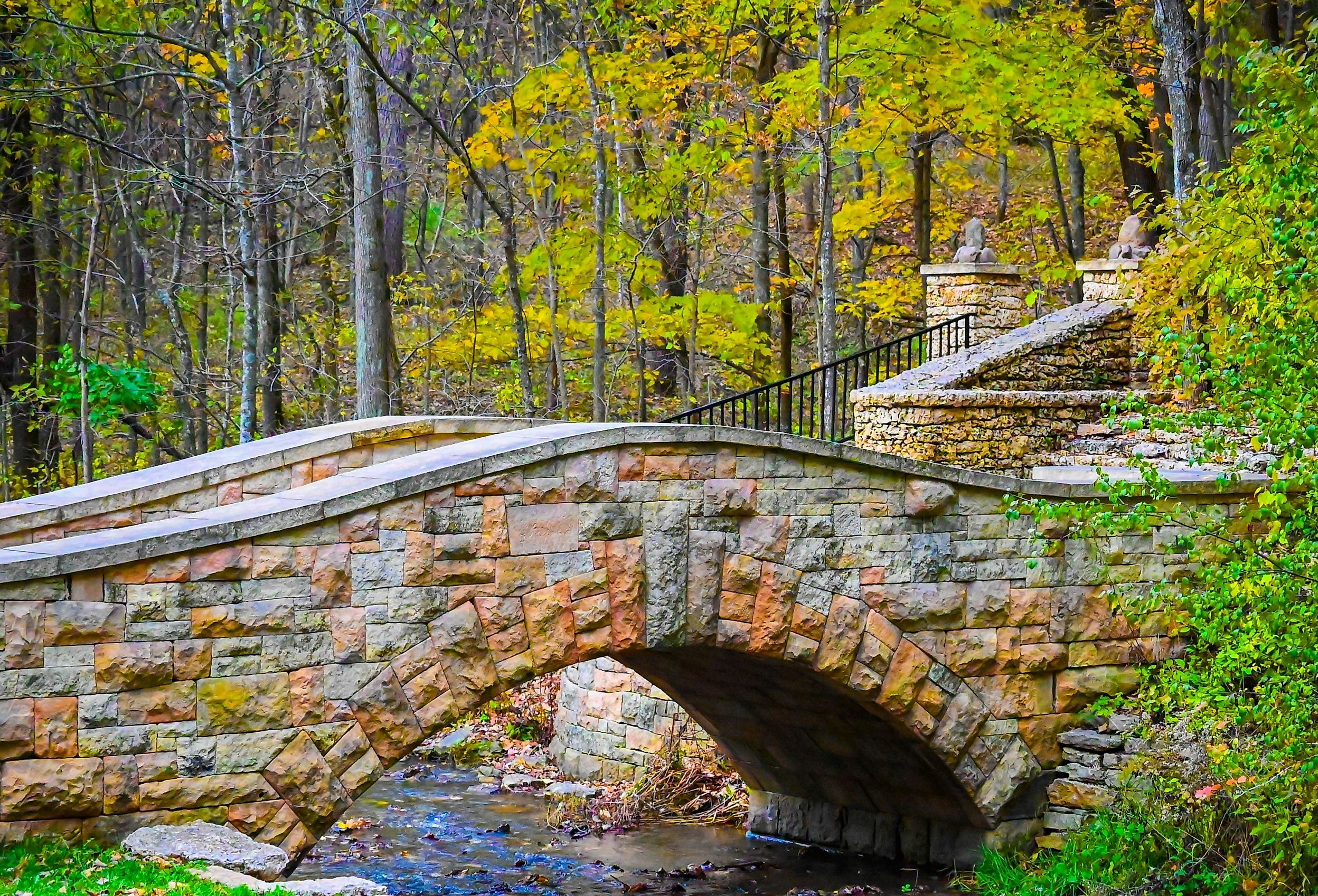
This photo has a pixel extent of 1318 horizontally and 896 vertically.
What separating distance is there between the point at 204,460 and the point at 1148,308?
756 centimetres

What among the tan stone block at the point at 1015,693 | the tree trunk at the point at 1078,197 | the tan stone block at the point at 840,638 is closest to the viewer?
the tan stone block at the point at 840,638

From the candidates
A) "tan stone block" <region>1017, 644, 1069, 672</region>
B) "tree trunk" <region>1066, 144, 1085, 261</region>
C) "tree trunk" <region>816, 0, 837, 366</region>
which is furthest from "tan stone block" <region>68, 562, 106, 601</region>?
"tree trunk" <region>1066, 144, 1085, 261</region>

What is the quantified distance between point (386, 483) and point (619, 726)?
6.14 meters

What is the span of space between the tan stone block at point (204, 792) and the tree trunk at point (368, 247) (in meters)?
6.46

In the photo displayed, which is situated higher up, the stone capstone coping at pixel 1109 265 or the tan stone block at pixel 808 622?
the stone capstone coping at pixel 1109 265

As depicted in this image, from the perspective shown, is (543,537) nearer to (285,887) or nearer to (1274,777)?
(285,887)

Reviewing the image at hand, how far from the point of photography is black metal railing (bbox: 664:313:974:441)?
13.8 m

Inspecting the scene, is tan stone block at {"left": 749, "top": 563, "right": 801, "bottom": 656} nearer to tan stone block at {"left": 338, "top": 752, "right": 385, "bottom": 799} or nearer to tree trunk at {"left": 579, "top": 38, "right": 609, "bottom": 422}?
tan stone block at {"left": 338, "top": 752, "right": 385, "bottom": 799}

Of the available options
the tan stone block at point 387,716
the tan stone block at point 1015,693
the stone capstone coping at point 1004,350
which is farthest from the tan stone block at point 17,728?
the stone capstone coping at point 1004,350

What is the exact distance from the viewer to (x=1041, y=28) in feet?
54.3

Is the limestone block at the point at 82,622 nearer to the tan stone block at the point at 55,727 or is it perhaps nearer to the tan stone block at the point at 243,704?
the tan stone block at the point at 55,727

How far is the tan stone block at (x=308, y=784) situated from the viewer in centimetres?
687

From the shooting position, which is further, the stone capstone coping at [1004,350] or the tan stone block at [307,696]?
the stone capstone coping at [1004,350]

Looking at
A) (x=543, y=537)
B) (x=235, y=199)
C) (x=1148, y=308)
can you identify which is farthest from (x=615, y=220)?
(x=543, y=537)
